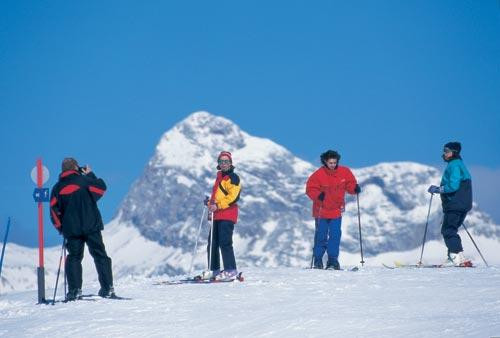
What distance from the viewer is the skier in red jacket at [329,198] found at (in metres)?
19.1

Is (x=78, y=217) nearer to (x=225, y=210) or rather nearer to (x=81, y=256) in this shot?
(x=81, y=256)

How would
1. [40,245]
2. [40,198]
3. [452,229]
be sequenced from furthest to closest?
[452,229], [40,245], [40,198]

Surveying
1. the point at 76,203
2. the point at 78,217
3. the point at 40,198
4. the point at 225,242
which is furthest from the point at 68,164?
the point at 225,242

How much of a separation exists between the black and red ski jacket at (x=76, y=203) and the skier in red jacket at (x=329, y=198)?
18.8 ft

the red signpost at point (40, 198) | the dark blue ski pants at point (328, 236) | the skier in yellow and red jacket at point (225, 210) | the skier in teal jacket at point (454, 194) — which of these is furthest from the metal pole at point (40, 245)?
the skier in teal jacket at point (454, 194)

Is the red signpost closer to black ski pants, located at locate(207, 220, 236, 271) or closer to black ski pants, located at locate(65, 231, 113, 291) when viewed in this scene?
black ski pants, located at locate(65, 231, 113, 291)

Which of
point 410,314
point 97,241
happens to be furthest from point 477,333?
point 97,241

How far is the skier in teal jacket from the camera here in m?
18.6

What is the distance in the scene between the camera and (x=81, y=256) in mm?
14836

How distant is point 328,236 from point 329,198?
30.9 inches

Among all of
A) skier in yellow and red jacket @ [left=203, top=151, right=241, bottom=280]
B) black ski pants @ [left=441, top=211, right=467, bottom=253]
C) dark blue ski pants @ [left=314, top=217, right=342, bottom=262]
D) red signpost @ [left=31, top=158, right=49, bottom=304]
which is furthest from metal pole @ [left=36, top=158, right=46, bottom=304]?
black ski pants @ [left=441, top=211, right=467, bottom=253]

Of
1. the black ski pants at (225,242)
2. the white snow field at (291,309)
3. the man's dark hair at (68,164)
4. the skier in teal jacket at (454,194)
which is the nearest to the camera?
the white snow field at (291,309)

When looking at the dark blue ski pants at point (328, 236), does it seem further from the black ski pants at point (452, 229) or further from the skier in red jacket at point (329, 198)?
the black ski pants at point (452, 229)

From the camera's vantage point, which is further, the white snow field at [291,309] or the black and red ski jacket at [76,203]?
the black and red ski jacket at [76,203]
